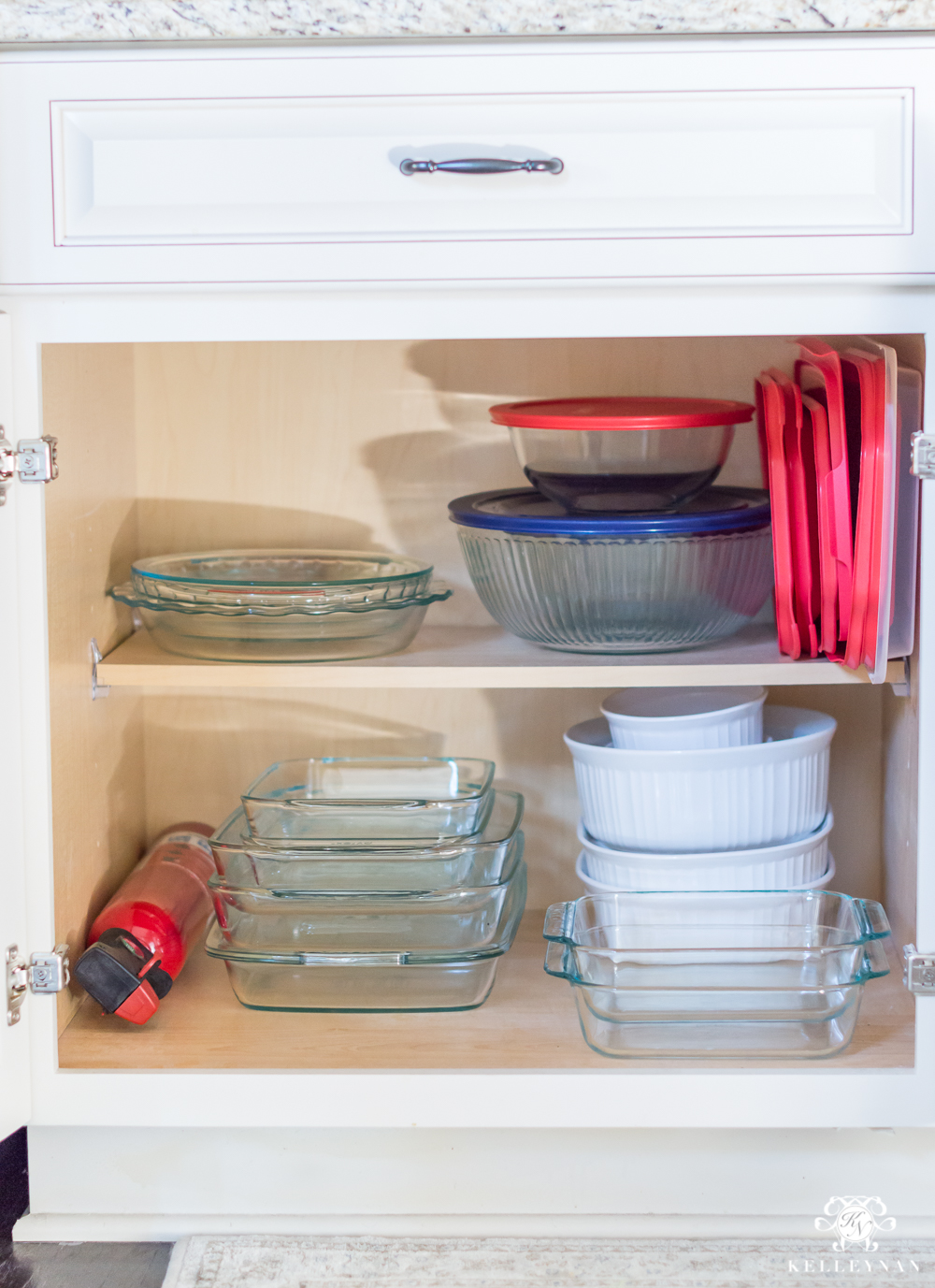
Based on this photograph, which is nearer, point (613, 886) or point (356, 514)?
point (613, 886)

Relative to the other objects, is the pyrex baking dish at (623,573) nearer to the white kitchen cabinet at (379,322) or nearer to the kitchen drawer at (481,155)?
the white kitchen cabinet at (379,322)

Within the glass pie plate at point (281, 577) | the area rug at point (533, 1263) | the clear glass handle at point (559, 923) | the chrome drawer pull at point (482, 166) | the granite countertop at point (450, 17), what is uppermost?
the granite countertop at point (450, 17)

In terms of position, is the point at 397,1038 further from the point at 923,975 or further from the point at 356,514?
the point at 356,514

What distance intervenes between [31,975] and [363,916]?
10.6 inches

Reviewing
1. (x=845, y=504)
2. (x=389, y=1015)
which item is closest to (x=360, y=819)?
(x=389, y=1015)

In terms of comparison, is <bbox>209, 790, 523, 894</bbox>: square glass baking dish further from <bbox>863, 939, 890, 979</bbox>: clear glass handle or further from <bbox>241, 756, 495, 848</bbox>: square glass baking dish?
<bbox>863, 939, 890, 979</bbox>: clear glass handle

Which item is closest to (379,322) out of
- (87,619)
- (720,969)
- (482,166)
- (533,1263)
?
(482,166)

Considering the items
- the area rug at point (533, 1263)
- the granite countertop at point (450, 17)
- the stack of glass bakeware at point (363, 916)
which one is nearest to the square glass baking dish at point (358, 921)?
the stack of glass bakeware at point (363, 916)

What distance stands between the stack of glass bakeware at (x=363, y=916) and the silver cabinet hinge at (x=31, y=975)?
134 mm

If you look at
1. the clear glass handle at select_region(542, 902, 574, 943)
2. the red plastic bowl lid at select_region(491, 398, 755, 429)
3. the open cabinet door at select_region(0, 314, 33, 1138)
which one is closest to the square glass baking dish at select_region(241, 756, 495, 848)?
the clear glass handle at select_region(542, 902, 574, 943)

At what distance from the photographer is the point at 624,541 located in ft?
3.14

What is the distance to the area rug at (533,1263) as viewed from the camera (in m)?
0.87

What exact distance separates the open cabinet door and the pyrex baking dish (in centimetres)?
37

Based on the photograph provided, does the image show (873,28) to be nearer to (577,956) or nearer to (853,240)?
(853,240)
